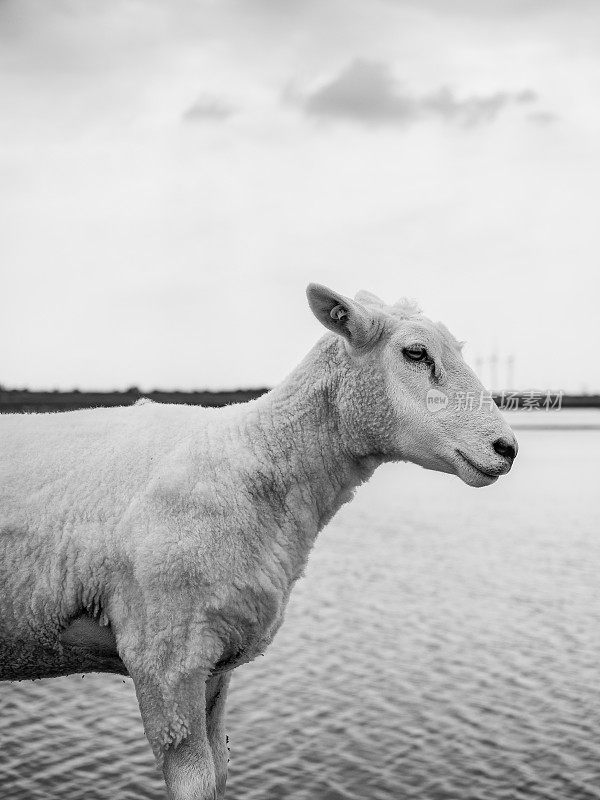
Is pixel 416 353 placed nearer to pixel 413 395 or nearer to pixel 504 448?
pixel 413 395

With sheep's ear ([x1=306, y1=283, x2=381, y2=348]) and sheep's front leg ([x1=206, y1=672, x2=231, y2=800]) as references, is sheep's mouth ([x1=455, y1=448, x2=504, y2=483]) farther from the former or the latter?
sheep's front leg ([x1=206, y1=672, x2=231, y2=800])

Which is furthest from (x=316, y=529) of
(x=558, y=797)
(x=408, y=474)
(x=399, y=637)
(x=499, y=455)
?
(x=408, y=474)

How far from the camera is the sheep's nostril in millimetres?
4582

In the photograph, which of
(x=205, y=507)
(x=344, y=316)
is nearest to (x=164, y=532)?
(x=205, y=507)

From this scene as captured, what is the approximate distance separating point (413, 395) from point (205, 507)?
1.22 metres

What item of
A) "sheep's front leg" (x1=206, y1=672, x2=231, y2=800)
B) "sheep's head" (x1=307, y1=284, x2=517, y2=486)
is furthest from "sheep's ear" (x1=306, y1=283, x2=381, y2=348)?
"sheep's front leg" (x1=206, y1=672, x2=231, y2=800)

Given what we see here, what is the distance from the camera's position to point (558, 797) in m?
7.84

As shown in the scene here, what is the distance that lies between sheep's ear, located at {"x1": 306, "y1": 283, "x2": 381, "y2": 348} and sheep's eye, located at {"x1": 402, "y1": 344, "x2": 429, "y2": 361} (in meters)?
0.19

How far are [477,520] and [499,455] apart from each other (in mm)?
22715

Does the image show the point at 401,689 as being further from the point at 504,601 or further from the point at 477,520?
the point at 477,520

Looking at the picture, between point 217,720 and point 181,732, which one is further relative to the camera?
point 217,720

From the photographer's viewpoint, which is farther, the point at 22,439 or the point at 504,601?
the point at 504,601

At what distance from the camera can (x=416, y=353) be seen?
4742 mm

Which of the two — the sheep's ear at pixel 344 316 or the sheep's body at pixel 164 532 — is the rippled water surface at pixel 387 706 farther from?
the sheep's ear at pixel 344 316
